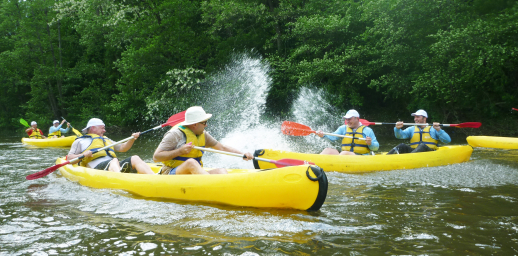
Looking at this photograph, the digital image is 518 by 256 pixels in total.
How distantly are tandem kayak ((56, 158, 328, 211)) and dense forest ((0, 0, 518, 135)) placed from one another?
27.3ft

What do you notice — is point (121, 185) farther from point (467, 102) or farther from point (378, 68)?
point (467, 102)

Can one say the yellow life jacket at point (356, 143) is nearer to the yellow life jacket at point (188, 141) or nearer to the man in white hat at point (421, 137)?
the man in white hat at point (421, 137)

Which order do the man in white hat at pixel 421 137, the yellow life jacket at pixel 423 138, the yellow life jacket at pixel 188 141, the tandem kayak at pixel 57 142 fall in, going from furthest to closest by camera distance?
the tandem kayak at pixel 57 142 → the yellow life jacket at pixel 423 138 → the man in white hat at pixel 421 137 → the yellow life jacket at pixel 188 141

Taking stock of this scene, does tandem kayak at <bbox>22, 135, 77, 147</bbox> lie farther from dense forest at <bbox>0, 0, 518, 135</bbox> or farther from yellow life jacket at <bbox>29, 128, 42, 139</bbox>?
dense forest at <bbox>0, 0, 518, 135</bbox>

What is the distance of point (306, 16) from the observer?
49.9ft

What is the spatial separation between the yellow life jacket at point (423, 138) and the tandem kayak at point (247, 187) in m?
4.23

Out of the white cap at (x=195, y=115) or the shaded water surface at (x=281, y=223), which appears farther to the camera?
the white cap at (x=195, y=115)

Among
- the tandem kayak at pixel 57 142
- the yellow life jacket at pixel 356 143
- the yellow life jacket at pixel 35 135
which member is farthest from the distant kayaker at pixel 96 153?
the yellow life jacket at pixel 35 135

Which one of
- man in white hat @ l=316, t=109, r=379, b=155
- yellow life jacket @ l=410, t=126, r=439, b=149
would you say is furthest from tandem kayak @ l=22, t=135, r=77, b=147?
yellow life jacket @ l=410, t=126, r=439, b=149

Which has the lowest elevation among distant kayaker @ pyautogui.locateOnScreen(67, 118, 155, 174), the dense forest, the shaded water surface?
the shaded water surface

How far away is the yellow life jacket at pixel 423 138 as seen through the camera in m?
7.12

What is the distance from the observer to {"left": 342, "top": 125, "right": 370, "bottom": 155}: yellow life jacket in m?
6.66

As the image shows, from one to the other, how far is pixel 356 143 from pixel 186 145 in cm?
354

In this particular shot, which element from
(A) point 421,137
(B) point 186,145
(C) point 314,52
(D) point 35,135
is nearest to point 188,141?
(B) point 186,145
